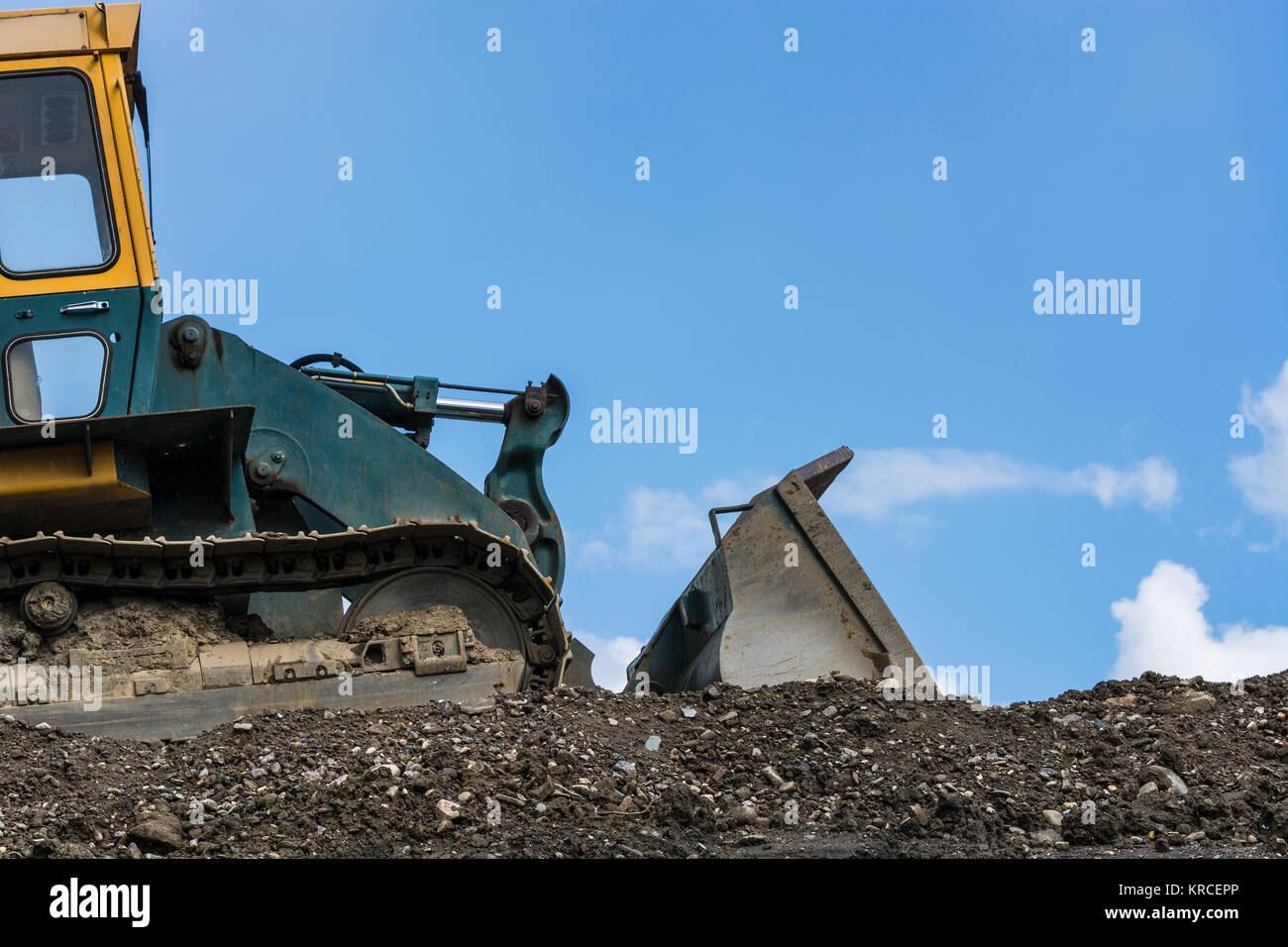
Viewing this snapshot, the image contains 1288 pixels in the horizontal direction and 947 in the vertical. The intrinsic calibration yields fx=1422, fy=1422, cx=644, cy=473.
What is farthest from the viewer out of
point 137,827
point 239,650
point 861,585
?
point 861,585

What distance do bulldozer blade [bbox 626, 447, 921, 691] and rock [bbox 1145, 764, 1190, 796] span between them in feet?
6.61

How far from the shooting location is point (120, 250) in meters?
6.84

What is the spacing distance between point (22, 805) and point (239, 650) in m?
1.41

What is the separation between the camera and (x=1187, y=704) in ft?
21.0

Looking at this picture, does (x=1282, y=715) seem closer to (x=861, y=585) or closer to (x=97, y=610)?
(x=861, y=585)

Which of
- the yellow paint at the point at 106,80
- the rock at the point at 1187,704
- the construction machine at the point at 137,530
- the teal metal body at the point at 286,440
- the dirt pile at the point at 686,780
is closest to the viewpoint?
the dirt pile at the point at 686,780

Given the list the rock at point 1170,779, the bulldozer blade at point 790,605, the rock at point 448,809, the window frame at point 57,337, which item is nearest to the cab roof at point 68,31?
the window frame at point 57,337

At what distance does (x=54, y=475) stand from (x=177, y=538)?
2.22 feet

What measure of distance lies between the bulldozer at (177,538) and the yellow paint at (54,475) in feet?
0.03

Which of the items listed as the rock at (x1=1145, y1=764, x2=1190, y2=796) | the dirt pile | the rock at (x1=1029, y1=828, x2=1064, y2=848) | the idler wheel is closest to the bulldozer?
the idler wheel

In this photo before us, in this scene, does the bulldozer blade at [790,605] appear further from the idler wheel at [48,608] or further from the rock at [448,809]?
the idler wheel at [48,608]

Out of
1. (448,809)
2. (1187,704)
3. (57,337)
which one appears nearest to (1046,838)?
(1187,704)

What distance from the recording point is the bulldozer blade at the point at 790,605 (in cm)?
747
